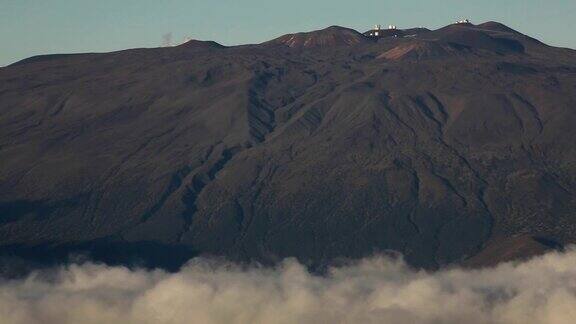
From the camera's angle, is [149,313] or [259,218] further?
[259,218]

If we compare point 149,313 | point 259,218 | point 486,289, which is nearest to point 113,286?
point 149,313

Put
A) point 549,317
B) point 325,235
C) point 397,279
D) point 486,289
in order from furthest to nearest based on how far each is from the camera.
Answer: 1. point 325,235
2. point 397,279
3. point 486,289
4. point 549,317

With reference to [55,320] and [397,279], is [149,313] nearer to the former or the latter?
[55,320]

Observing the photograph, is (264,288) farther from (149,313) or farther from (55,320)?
(55,320)

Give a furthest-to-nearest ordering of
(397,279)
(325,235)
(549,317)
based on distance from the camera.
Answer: (325,235) → (397,279) → (549,317)

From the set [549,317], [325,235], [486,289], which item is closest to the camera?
[549,317]

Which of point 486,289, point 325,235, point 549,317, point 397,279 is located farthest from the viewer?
point 325,235

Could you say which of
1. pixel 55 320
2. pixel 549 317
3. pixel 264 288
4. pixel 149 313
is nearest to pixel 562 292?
pixel 549 317

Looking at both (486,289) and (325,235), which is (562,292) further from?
(325,235)

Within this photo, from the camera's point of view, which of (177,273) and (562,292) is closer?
(562,292)
